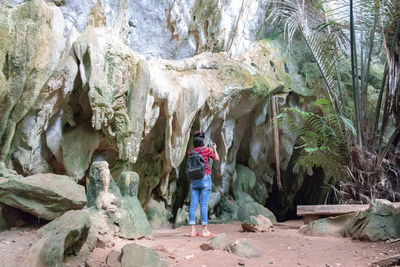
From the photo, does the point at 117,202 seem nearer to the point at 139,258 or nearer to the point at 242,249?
the point at 139,258

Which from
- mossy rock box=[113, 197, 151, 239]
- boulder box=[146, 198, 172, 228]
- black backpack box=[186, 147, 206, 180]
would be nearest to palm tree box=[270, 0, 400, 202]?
black backpack box=[186, 147, 206, 180]

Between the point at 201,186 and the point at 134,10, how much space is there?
5763 mm

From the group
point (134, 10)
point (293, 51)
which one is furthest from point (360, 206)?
point (134, 10)

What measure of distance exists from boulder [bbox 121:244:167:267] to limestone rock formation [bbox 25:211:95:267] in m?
0.36

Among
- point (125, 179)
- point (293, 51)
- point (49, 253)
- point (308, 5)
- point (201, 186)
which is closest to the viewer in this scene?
point (49, 253)

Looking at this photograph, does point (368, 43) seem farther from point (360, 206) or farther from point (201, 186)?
point (201, 186)

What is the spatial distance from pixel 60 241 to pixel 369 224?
12.1 ft

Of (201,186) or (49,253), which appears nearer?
(49,253)

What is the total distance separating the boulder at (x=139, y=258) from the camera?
2.77 metres

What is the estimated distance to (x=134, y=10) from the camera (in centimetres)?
862

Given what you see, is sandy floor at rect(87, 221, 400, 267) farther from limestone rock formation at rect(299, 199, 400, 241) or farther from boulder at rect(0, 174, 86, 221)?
boulder at rect(0, 174, 86, 221)

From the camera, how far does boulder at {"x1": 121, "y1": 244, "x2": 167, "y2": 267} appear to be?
9.07 feet

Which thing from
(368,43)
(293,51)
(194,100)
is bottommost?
(194,100)

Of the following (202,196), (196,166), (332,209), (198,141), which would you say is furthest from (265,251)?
(332,209)
